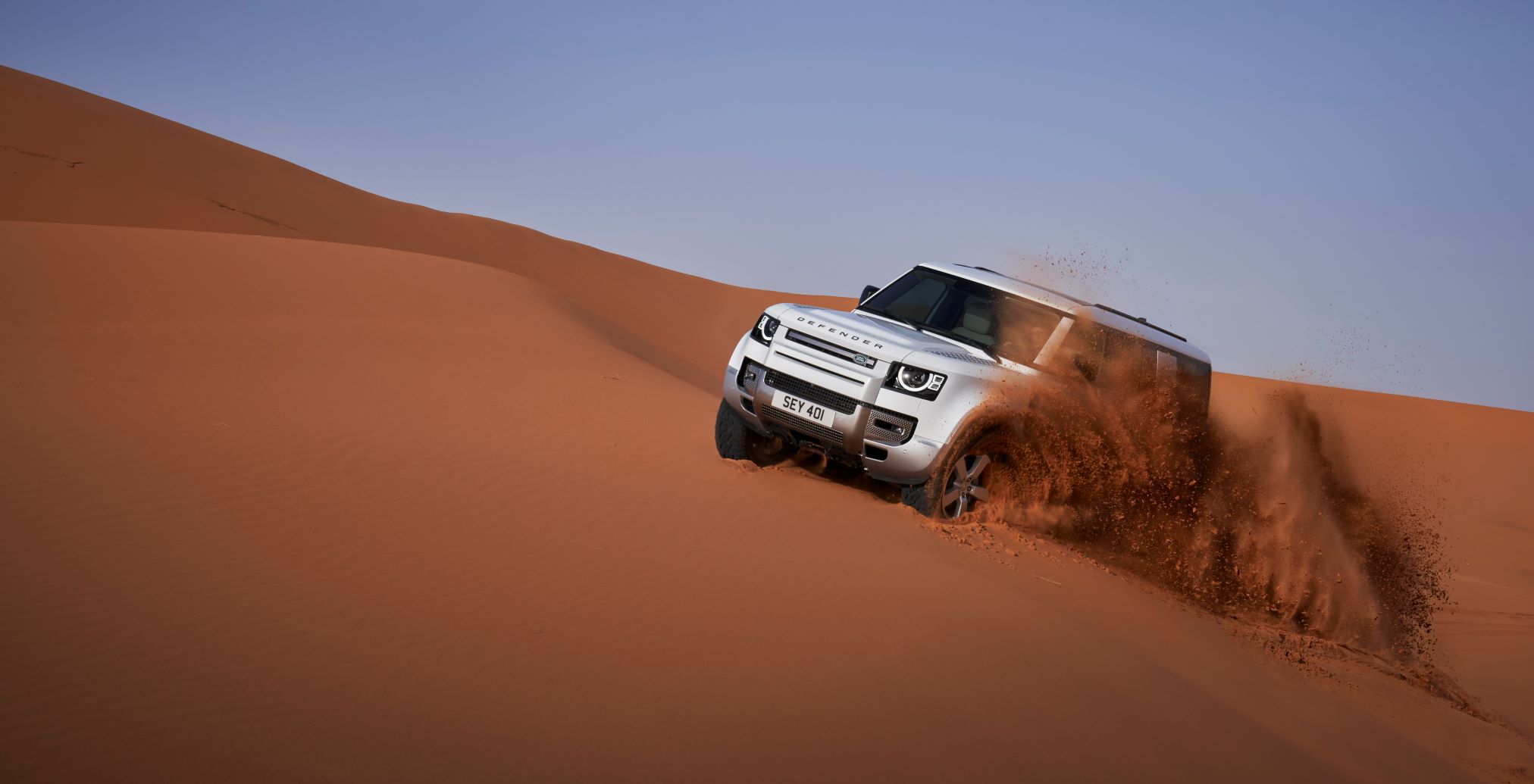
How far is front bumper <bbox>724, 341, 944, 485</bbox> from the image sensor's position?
270 inches

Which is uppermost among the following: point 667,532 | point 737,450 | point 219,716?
point 737,450

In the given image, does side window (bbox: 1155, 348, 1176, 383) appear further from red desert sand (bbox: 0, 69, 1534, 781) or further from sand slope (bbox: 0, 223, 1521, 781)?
sand slope (bbox: 0, 223, 1521, 781)

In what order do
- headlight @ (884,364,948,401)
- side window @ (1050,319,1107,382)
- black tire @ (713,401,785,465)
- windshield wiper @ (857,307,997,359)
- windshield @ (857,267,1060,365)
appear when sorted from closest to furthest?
headlight @ (884,364,948,401), side window @ (1050,319,1107,382), windshield wiper @ (857,307,997,359), windshield @ (857,267,1060,365), black tire @ (713,401,785,465)

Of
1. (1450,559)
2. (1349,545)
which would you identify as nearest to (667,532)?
(1349,545)

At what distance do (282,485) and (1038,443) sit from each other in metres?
4.97

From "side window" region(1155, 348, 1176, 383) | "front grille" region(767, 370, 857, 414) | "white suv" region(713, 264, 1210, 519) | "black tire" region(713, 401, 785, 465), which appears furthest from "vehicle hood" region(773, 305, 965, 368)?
"side window" region(1155, 348, 1176, 383)

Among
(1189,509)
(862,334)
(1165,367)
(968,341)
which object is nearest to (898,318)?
(968,341)

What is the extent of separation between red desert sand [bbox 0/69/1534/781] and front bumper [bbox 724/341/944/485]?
0.43 metres

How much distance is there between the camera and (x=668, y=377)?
15258mm

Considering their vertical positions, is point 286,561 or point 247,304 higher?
point 247,304

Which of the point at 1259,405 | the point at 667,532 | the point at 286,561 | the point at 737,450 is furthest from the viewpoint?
the point at 1259,405

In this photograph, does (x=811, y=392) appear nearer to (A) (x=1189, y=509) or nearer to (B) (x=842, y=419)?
(B) (x=842, y=419)

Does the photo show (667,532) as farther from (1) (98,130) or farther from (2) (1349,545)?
(1) (98,130)

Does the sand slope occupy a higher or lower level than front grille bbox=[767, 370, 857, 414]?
lower
